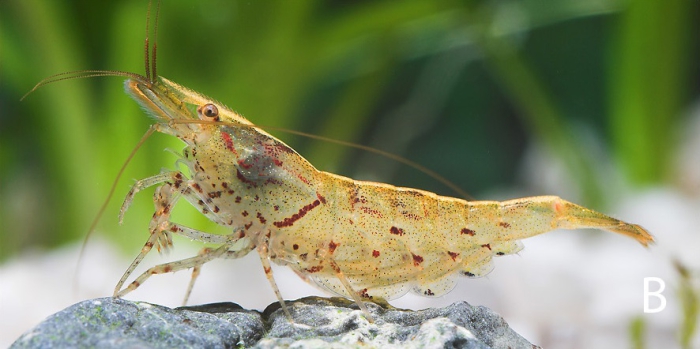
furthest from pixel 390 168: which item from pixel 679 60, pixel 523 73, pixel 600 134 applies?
pixel 679 60

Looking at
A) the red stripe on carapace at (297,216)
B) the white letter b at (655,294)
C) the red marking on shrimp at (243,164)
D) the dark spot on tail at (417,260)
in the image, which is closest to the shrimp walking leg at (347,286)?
the red stripe on carapace at (297,216)

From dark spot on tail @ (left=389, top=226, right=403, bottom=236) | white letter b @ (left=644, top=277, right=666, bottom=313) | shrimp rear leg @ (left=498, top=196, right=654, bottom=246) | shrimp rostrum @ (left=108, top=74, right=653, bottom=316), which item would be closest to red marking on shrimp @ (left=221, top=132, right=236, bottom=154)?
shrimp rostrum @ (left=108, top=74, right=653, bottom=316)

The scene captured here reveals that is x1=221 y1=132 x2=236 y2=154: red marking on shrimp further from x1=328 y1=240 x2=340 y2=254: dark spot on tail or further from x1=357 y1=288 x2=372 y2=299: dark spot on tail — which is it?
x1=357 y1=288 x2=372 y2=299: dark spot on tail

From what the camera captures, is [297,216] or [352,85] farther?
[352,85]

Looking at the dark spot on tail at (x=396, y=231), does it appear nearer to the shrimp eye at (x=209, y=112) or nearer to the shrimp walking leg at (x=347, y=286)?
the shrimp walking leg at (x=347, y=286)

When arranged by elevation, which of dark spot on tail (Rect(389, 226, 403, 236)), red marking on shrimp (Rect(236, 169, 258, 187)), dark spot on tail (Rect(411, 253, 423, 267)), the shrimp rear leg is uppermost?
the shrimp rear leg

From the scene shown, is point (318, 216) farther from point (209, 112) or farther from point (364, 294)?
point (209, 112)

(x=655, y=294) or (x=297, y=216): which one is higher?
(x=655, y=294)

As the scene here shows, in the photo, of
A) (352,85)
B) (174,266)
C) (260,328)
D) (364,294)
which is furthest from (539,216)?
(352,85)

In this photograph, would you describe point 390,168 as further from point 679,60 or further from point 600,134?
point 679,60
